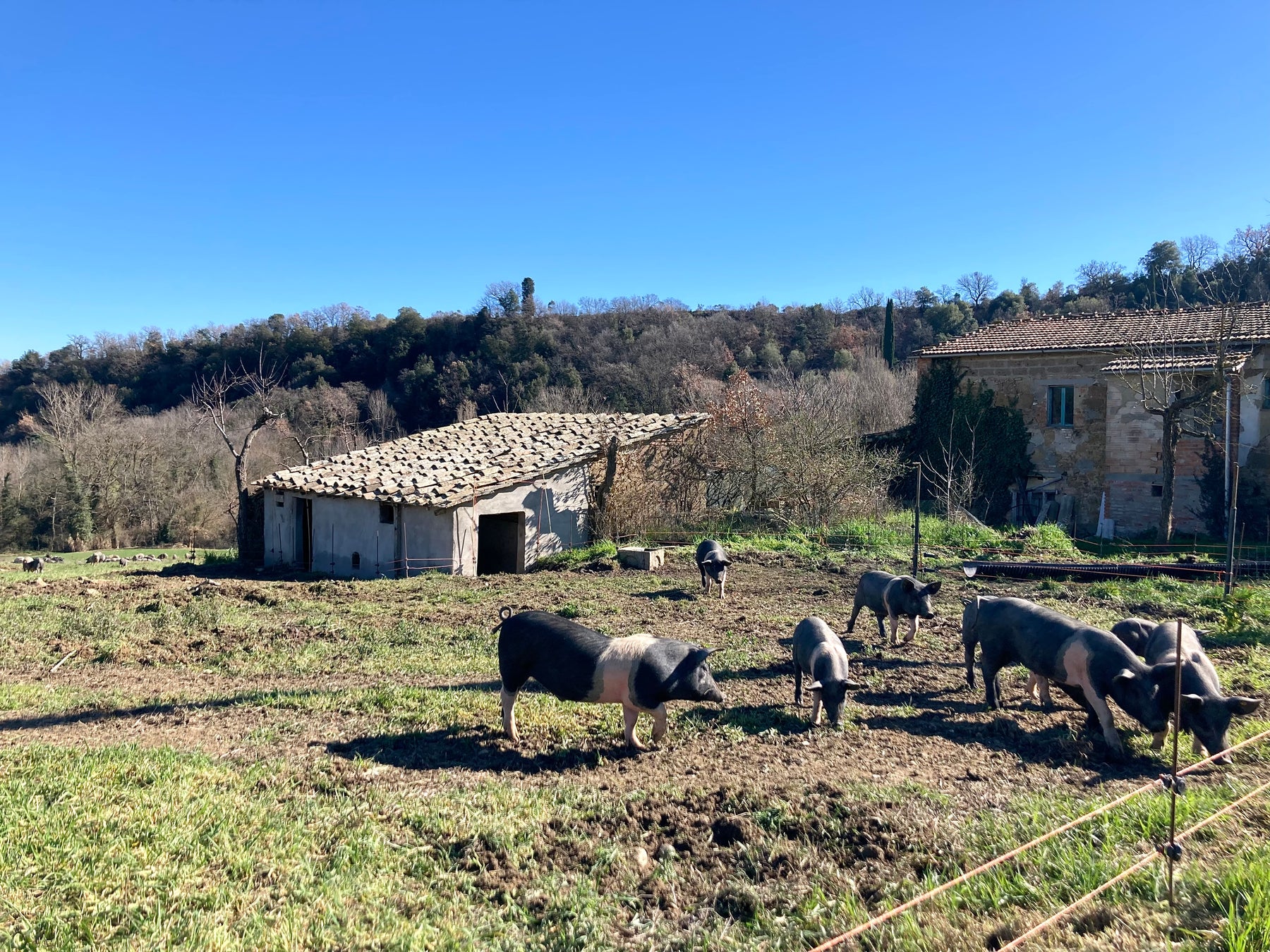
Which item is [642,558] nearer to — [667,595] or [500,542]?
[667,595]

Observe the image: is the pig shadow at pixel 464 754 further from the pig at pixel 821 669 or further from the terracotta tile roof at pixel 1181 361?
the terracotta tile roof at pixel 1181 361

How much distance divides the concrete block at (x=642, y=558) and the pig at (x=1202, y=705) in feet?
35.4

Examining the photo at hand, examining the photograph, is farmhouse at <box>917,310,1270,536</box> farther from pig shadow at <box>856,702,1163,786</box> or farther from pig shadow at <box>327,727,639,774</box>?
pig shadow at <box>327,727,639,774</box>

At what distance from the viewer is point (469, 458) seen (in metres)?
20.7

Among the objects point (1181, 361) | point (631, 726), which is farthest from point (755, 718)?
point (1181, 361)

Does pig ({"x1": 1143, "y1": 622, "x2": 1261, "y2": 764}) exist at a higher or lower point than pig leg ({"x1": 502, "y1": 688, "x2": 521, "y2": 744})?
higher

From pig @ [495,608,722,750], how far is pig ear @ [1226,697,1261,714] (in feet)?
12.2

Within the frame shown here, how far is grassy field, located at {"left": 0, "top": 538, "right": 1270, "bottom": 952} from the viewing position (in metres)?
3.80

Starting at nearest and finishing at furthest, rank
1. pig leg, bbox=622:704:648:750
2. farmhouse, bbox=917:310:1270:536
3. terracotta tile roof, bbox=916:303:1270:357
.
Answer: pig leg, bbox=622:704:648:750, farmhouse, bbox=917:310:1270:536, terracotta tile roof, bbox=916:303:1270:357

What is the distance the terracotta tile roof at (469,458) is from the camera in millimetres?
18406

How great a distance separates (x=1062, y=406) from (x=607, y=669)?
951 inches

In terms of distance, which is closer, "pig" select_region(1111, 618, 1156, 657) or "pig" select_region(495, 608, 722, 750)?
"pig" select_region(495, 608, 722, 750)

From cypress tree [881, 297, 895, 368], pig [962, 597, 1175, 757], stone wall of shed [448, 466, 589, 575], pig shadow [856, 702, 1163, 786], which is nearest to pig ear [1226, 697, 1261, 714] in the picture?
pig [962, 597, 1175, 757]

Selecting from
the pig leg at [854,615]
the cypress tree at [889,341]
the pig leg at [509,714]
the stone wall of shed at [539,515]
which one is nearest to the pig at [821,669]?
the pig leg at [509,714]
